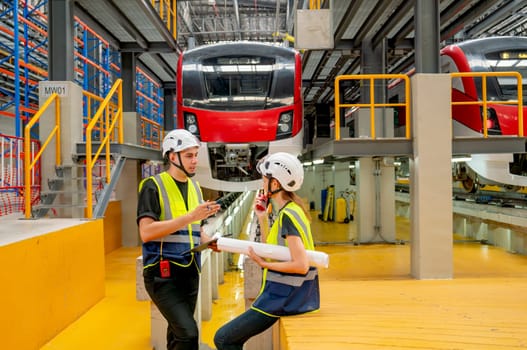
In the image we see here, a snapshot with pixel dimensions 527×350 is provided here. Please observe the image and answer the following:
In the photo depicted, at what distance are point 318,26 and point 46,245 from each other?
5.70m

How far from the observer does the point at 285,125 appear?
6.55 m

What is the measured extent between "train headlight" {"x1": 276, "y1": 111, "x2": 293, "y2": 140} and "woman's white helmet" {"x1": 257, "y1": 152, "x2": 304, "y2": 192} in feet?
12.7

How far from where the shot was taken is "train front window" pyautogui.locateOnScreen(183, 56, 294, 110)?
6676mm

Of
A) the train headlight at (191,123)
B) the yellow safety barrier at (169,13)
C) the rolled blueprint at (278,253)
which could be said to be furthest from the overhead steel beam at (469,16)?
the rolled blueprint at (278,253)

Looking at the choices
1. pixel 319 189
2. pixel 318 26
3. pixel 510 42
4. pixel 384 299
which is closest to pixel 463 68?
pixel 510 42

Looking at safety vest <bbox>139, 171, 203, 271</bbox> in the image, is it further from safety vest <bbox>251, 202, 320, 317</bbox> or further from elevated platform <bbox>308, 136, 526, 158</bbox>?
elevated platform <bbox>308, 136, 526, 158</bbox>

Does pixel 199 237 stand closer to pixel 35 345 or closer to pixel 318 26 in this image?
pixel 35 345

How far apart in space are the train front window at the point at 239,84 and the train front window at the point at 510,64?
3438mm

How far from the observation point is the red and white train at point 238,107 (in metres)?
6.48

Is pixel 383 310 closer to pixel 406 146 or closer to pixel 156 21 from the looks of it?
pixel 406 146

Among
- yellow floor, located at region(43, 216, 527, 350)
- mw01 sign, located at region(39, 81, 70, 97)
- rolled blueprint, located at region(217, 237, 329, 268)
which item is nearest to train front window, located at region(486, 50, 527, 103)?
yellow floor, located at region(43, 216, 527, 350)

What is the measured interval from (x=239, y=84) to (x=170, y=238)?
14.9 feet

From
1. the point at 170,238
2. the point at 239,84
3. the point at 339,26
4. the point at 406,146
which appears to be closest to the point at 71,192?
the point at 239,84

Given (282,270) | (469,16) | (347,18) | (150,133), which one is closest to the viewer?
(282,270)
